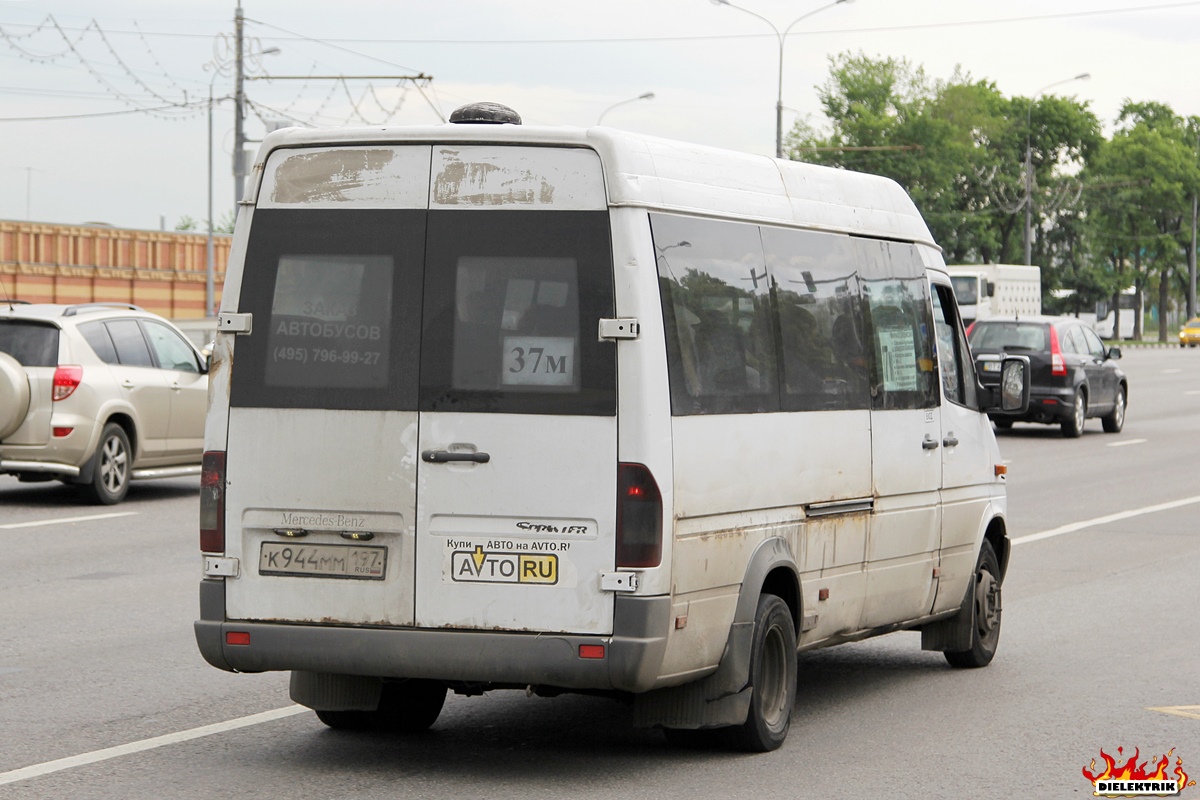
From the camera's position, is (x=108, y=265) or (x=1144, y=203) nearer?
(x=108, y=265)

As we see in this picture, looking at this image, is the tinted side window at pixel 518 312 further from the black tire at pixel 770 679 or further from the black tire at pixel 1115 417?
the black tire at pixel 1115 417

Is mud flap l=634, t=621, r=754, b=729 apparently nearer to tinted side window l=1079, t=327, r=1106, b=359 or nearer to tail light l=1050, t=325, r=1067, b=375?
tail light l=1050, t=325, r=1067, b=375

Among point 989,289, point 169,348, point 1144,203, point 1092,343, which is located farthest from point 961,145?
point 169,348

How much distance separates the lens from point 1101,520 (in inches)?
626

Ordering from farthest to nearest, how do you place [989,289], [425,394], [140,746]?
[989,289] < [140,746] < [425,394]

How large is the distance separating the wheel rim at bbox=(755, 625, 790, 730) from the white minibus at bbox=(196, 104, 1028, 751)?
1cm

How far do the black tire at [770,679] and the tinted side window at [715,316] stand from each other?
79 cm

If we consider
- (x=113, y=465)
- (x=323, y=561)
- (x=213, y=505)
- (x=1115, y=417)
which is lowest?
(x=113, y=465)

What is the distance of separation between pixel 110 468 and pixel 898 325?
10.0m

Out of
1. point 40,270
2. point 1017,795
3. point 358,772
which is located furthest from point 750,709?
point 40,270

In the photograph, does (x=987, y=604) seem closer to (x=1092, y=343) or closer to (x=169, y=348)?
(x=169, y=348)

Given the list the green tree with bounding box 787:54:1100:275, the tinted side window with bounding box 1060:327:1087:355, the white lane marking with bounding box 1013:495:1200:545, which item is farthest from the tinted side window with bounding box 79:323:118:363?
the green tree with bounding box 787:54:1100:275

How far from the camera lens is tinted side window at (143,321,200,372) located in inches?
668

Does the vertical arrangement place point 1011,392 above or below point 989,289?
below
